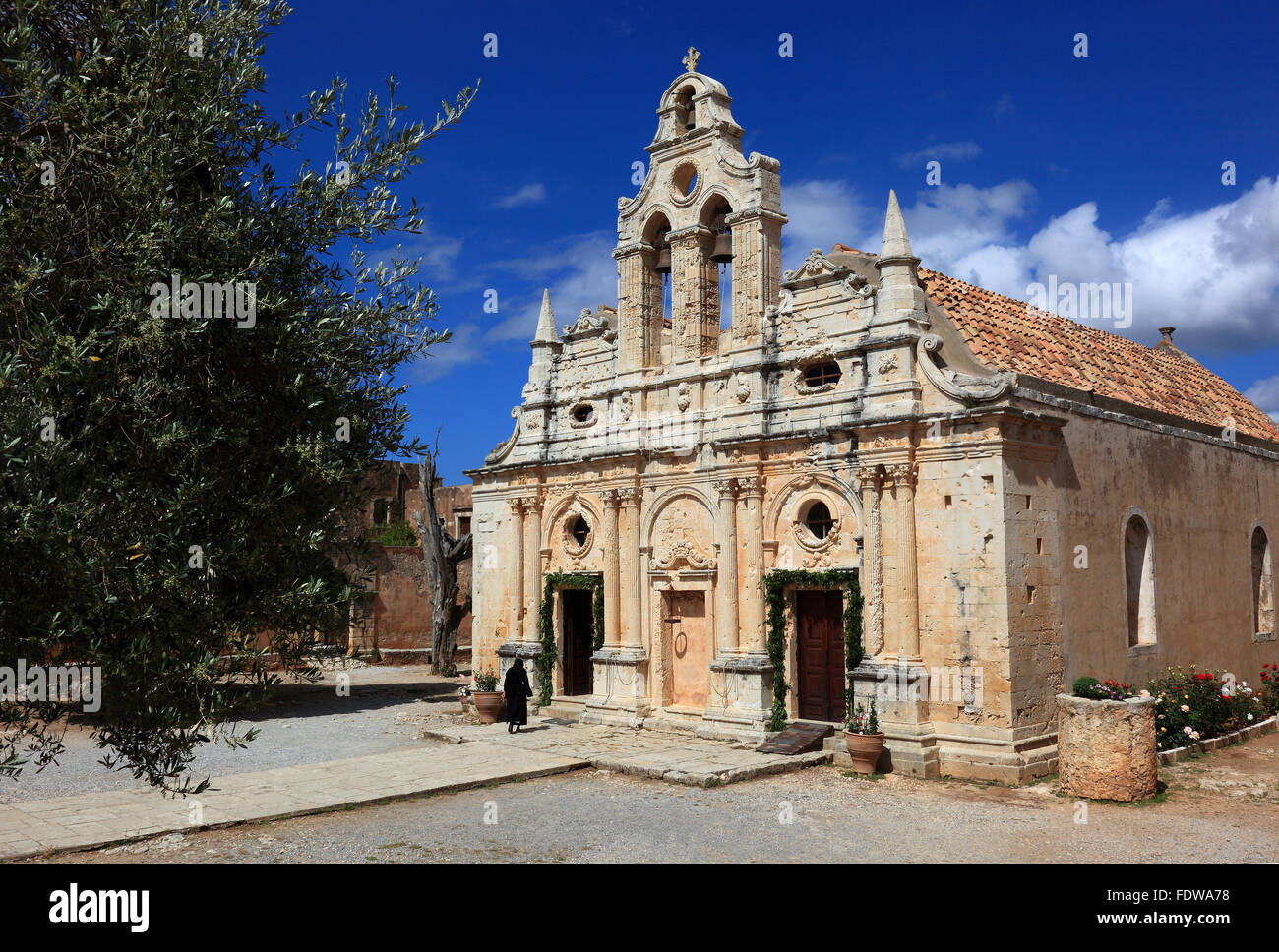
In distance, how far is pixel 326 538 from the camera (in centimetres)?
688

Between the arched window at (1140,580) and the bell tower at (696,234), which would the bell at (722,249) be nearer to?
the bell tower at (696,234)

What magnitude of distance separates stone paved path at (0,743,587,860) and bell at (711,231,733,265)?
400 inches

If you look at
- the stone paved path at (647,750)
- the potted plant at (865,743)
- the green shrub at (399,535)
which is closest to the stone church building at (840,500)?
the potted plant at (865,743)

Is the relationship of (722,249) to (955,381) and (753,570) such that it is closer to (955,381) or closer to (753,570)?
(955,381)

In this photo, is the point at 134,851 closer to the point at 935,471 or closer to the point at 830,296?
the point at 935,471

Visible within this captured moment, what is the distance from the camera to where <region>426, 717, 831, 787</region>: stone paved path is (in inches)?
593

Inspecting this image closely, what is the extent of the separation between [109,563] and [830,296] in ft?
46.0

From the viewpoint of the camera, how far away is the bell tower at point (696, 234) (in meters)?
18.8

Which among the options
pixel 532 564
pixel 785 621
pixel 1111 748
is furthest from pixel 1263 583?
pixel 532 564

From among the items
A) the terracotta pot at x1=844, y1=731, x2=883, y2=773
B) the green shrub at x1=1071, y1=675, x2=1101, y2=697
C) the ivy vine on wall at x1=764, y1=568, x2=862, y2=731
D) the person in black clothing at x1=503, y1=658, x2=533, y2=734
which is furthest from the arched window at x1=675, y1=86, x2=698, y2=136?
the green shrub at x1=1071, y1=675, x2=1101, y2=697

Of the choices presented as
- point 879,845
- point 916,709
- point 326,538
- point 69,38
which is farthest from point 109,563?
point 916,709

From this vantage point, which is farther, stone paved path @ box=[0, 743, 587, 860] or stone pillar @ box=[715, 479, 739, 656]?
stone pillar @ box=[715, 479, 739, 656]

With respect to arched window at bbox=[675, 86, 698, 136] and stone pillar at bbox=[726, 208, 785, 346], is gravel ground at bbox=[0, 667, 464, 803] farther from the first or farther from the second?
arched window at bbox=[675, 86, 698, 136]

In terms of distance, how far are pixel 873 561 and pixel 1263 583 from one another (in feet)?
41.6
